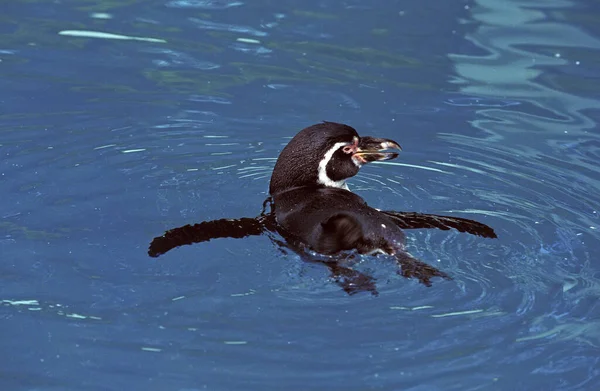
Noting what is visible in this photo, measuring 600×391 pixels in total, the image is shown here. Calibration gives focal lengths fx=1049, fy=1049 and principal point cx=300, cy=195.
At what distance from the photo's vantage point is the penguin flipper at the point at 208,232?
4777 mm

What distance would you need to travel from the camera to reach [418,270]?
4.56m

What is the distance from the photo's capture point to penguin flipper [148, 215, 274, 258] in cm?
478

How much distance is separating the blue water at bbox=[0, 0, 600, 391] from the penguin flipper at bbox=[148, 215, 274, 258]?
0.22 ft

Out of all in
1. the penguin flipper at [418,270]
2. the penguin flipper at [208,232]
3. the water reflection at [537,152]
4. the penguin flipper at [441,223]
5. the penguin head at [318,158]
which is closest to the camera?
the penguin flipper at [418,270]

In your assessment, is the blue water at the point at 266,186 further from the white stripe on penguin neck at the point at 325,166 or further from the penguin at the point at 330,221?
the white stripe on penguin neck at the point at 325,166

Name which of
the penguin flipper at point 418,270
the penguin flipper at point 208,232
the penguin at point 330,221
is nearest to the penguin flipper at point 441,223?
the penguin at point 330,221

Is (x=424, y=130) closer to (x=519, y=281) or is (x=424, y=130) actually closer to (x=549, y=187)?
(x=549, y=187)

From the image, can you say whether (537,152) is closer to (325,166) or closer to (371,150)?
(371,150)

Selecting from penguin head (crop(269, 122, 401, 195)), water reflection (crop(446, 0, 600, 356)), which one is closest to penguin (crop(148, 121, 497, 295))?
penguin head (crop(269, 122, 401, 195))

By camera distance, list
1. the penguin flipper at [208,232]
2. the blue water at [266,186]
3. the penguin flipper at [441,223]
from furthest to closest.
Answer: the penguin flipper at [441,223] < the penguin flipper at [208,232] < the blue water at [266,186]

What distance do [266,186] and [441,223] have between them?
44.8 inches

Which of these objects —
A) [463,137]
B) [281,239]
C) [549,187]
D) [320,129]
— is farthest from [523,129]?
[281,239]

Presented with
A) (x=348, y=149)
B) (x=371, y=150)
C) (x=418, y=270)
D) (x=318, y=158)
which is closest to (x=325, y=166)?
(x=318, y=158)

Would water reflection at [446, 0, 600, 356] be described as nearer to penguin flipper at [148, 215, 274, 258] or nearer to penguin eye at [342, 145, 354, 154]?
penguin eye at [342, 145, 354, 154]
